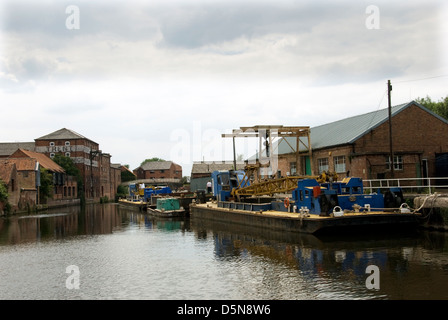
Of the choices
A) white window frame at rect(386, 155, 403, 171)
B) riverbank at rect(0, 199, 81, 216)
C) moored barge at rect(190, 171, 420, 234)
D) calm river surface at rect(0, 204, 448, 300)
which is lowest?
calm river surface at rect(0, 204, 448, 300)

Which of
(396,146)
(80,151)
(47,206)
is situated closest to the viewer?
(396,146)

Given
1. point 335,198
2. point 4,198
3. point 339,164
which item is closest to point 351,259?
point 335,198

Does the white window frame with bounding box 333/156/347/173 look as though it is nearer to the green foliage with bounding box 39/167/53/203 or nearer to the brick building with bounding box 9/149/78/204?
the brick building with bounding box 9/149/78/204

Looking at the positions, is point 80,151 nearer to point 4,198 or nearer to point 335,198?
point 4,198

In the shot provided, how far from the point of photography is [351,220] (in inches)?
767

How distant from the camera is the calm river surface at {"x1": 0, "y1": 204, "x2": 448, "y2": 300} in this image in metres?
11.7

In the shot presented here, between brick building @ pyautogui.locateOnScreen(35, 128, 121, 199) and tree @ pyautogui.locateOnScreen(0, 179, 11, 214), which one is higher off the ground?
brick building @ pyautogui.locateOnScreen(35, 128, 121, 199)

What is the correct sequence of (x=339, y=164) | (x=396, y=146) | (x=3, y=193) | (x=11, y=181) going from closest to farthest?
(x=396, y=146) < (x=339, y=164) < (x=3, y=193) < (x=11, y=181)

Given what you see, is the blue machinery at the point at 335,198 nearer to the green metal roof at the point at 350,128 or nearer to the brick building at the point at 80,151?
the green metal roof at the point at 350,128

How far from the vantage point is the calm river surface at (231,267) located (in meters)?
11.7

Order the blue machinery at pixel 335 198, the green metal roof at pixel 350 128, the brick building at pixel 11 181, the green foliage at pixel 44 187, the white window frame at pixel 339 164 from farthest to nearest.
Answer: the green foliage at pixel 44 187 → the brick building at pixel 11 181 → the white window frame at pixel 339 164 → the green metal roof at pixel 350 128 → the blue machinery at pixel 335 198

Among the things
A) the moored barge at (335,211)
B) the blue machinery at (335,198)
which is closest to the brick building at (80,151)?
the moored barge at (335,211)

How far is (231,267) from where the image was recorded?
584 inches

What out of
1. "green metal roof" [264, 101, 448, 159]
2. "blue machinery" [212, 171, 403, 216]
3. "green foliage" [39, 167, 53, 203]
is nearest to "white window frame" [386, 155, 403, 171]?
"green metal roof" [264, 101, 448, 159]
